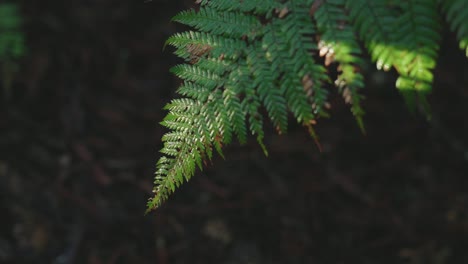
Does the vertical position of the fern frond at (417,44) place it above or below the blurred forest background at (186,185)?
below

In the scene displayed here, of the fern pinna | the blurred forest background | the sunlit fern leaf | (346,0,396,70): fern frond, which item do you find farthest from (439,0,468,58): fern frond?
the blurred forest background

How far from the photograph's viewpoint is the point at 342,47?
1.26m

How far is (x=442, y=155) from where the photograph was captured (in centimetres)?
316

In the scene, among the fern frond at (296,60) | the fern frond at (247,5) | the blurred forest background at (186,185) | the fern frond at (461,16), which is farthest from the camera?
the blurred forest background at (186,185)

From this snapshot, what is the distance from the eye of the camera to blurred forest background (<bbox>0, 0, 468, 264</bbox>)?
2912 millimetres

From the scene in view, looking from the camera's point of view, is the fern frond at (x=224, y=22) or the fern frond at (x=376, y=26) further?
the fern frond at (x=224, y=22)

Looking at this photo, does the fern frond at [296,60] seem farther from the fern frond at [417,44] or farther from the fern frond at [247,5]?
the fern frond at [417,44]

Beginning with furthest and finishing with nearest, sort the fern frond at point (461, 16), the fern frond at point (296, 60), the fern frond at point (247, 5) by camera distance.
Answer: the fern frond at point (247, 5), the fern frond at point (296, 60), the fern frond at point (461, 16)

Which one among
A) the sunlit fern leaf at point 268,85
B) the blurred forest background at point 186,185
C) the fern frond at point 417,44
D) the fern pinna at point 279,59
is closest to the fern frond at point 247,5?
the fern pinna at point 279,59

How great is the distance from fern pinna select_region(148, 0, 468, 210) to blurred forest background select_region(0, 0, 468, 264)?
67.2 inches

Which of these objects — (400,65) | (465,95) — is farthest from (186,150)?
(465,95)

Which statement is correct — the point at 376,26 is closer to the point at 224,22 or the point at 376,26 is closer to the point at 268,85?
the point at 268,85

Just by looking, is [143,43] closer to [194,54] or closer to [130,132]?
[130,132]

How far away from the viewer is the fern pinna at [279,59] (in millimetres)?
1219
